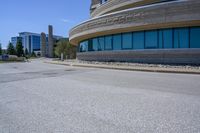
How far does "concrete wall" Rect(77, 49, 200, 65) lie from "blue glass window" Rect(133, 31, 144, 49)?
83cm

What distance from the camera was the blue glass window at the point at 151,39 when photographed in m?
26.5

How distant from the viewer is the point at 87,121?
17.7 ft

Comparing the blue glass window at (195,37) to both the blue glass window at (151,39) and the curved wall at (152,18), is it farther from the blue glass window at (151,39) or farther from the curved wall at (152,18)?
the blue glass window at (151,39)

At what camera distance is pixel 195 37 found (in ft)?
77.8

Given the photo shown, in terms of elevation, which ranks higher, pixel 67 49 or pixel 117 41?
pixel 67 49

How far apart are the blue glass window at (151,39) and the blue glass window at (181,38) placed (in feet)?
7.44

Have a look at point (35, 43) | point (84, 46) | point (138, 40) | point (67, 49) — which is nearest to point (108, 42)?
point (138, 40)

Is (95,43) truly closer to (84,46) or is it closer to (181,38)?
(84,46)

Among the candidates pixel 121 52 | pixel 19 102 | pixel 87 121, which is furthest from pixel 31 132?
pixel 121 52

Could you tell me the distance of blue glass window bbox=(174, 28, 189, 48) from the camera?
24312mm

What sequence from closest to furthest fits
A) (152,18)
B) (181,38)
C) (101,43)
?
1. (181,38)
2. (152,18)
3. (101,43)

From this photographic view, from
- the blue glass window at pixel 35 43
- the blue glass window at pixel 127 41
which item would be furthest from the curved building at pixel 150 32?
the blue glass window at pixel 35 43

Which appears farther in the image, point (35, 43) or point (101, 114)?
point (35, 43)

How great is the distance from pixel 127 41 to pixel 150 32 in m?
3.41
